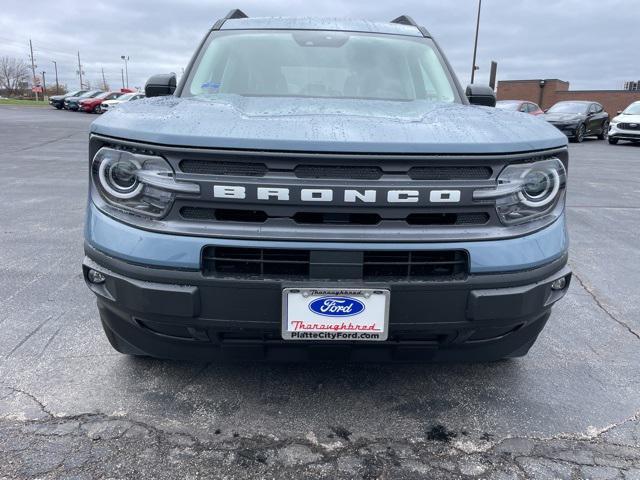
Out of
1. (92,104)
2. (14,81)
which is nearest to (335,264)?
(92,104)

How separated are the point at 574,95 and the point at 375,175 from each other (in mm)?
43704

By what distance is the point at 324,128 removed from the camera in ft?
6.58

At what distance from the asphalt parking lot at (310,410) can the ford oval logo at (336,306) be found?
0.64 m

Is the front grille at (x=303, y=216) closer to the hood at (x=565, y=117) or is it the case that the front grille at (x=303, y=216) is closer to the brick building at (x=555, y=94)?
the hood at (x=565, y=117)

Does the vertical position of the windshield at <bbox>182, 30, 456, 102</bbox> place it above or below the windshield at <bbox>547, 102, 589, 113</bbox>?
above

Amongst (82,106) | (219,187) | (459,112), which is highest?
(459,112)

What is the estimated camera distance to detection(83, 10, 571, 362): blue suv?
193cm

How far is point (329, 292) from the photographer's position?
194cm

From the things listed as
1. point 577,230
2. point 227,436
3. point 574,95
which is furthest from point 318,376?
point 574,95

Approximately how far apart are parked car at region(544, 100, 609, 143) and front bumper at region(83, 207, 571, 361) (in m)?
19.1

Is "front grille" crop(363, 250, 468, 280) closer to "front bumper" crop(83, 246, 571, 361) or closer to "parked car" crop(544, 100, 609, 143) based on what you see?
"front bumper" crop(83, 246, 571, 361)

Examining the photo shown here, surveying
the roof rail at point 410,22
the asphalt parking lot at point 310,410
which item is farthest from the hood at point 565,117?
the asphalt parking lot at point 310,410

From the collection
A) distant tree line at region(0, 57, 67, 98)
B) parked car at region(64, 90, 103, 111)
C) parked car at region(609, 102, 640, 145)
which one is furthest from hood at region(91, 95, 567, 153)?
distant tree line at region(0, 57, 67, 98)

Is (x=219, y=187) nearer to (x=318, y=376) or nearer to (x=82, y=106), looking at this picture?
(x=318, y=376)
